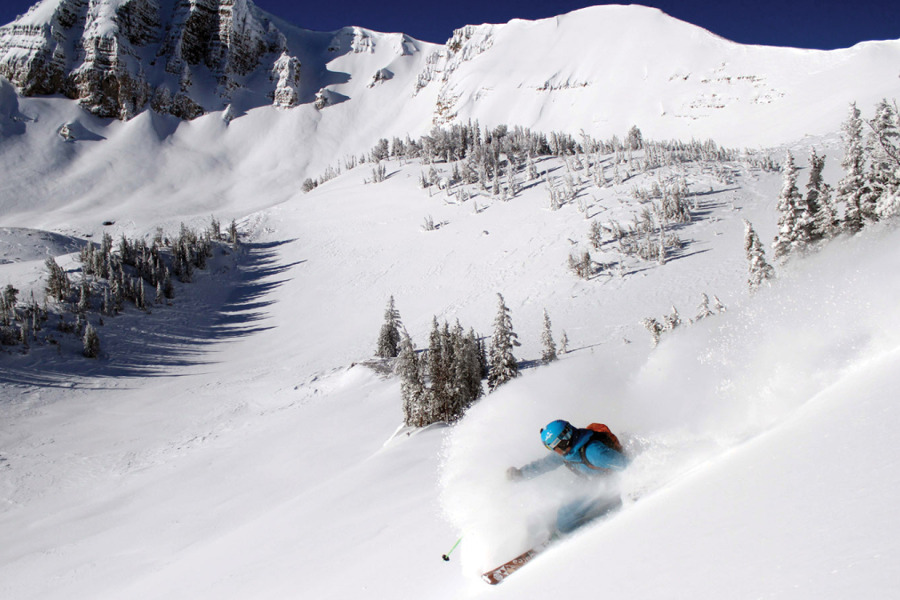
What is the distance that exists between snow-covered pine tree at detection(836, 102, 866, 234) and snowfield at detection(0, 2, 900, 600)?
50.8ft

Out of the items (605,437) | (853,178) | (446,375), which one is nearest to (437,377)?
(446,375)

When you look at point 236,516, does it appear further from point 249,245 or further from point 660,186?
point 249,245

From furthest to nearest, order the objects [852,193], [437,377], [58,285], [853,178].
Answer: [58,285], [437,377], [853,178], [852,193]

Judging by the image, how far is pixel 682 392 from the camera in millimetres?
6961

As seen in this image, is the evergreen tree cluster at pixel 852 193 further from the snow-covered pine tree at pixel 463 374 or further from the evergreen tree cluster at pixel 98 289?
the evergreen tree cluster at pixel 98 289

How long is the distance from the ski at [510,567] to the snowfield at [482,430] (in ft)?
0.54

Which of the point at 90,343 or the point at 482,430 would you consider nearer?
the point at 482,430

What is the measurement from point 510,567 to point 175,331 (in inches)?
2725

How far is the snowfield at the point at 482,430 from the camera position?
11.2 feet

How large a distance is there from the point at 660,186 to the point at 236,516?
2819 inches

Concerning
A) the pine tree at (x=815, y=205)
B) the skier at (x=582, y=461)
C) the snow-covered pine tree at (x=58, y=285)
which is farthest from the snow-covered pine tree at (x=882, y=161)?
the snow-covered pine tree at (x=58, y=285)

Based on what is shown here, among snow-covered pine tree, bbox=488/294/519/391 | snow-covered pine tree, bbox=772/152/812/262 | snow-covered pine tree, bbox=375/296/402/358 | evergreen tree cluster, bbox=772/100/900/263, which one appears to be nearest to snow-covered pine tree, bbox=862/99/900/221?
evergreen tree cluster, bbox=772/100/900/263

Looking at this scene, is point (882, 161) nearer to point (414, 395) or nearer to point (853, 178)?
point (853, 178)

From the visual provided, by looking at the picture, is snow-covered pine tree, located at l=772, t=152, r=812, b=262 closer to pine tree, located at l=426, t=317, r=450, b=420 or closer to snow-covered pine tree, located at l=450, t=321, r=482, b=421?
snow-covered pine tree, located at l=450, t=321, r=482, b=421
